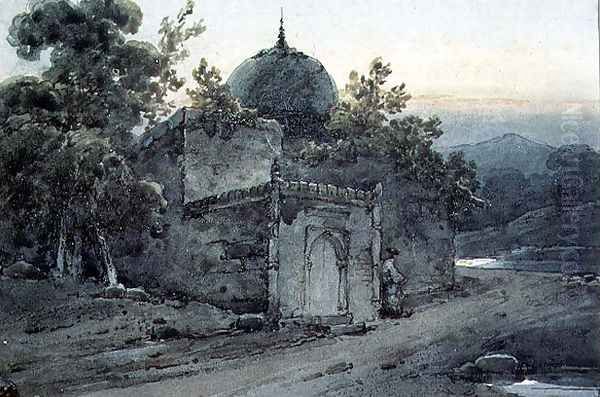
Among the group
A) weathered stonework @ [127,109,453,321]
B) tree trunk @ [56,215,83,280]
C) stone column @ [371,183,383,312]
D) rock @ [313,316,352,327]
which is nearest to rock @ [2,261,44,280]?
tree trunk @ [56,215,83,280]

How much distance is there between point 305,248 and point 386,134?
0.74 metres

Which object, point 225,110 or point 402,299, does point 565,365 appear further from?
point 225,110

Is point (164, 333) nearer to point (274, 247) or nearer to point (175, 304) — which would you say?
point (175, 304)

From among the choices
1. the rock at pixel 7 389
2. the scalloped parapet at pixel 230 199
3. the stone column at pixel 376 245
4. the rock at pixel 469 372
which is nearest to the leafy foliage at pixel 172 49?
the scalloped parapet at pixel 230 199

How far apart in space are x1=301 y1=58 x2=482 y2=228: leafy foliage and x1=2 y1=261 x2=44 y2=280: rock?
1.45m

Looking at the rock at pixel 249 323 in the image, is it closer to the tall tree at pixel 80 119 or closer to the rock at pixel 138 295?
the rock at pixel 138 295

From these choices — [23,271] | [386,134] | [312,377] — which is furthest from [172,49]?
[312,377]

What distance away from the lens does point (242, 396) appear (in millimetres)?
4113

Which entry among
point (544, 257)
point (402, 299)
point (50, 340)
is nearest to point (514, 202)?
point (544, 257)

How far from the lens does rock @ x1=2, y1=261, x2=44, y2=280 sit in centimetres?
412

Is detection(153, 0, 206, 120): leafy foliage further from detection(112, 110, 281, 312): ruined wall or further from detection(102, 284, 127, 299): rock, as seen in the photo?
detection(102, 284, 127, 299): rock

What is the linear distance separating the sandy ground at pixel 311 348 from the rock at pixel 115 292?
0.04 metres

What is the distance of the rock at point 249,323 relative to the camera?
14.1 feet

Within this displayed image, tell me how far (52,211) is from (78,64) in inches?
29.0
